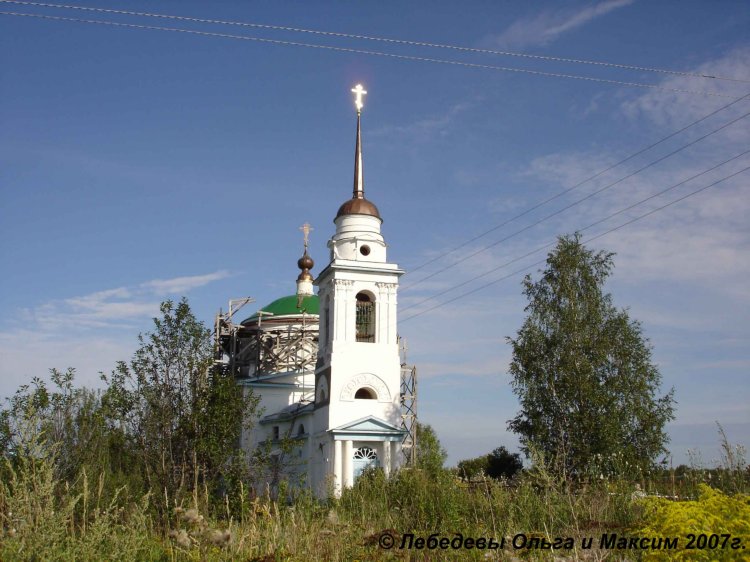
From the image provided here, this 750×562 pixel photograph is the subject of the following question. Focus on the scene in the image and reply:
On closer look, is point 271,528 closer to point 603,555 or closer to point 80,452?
point 603,555

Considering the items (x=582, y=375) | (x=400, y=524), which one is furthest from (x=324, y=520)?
(x=582, y=375)

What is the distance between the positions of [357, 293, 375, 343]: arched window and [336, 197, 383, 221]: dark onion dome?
3762mm

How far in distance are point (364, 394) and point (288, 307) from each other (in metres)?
11.9

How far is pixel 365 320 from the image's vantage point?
30.8 metres

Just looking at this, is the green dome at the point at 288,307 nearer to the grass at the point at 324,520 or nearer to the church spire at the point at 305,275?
the church spire at the point at 305,275

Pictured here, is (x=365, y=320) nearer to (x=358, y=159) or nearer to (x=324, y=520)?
(x=358, y=159)

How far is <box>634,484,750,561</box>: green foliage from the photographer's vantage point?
5535 mm

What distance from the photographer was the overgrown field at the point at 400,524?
6102mm

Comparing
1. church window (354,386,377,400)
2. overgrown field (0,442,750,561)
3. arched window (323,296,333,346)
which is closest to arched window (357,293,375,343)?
arched window (323,296,333,346)

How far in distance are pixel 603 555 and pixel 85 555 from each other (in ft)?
15.8

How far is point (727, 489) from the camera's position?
10.6 m

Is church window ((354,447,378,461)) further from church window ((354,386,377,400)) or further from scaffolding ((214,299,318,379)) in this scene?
scaffolding ((214,299,318,379))

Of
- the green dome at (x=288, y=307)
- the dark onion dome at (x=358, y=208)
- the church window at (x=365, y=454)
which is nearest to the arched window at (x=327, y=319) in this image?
the dark onion dome at (x=358, y=208)

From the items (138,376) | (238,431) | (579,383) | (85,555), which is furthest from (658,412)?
(85,555)
